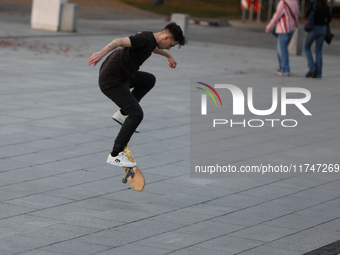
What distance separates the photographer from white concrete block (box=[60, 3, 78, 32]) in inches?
880

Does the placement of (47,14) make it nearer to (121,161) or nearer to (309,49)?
(309,49)

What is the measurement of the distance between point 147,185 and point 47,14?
17.7 meters

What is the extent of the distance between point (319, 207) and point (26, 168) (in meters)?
3.12

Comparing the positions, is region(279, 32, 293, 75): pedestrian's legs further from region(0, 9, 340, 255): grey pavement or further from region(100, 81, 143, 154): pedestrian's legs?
region(100, 81, 143, 154): pedestrian's legs

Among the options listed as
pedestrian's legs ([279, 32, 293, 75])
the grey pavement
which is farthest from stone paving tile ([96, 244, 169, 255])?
pedestrian's legs ([279, 32, 293, 75])

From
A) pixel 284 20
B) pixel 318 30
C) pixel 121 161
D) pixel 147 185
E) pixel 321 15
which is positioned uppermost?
pixel 321 15

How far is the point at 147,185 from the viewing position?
20.6 ft

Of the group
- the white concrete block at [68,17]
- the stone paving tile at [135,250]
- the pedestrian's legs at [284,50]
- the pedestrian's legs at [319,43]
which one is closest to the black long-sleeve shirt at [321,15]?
the pedestrian's legs at [319,43]

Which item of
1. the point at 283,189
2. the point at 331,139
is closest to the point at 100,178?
the point at 283,189

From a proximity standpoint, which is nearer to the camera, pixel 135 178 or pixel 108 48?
pixel 108 48

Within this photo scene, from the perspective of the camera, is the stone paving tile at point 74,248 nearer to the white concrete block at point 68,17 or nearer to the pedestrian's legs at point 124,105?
the pedestrian's legs at point 124,105

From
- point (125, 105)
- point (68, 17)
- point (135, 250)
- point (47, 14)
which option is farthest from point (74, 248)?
point (47, 14)

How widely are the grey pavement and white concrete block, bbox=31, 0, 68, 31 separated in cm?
979

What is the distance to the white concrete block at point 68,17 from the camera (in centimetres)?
2236
